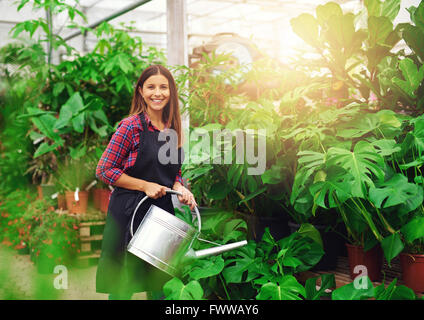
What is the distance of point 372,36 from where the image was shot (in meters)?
1.51

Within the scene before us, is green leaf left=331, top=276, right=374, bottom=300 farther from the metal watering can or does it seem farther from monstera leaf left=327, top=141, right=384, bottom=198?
the metal watering can

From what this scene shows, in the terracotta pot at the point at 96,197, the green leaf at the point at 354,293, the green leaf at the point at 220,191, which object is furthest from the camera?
the terracotta pot at the point at 96,197

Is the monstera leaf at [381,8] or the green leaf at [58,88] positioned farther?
the green leaf at [58,88]

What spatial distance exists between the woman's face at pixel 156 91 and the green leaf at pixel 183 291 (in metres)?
0.62

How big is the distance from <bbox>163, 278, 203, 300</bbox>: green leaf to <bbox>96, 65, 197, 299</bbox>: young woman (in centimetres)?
27

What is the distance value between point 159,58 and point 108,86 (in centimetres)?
61

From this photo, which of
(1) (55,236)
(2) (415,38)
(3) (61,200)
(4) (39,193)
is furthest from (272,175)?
(4) (39,193)

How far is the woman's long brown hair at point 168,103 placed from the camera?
158 cm

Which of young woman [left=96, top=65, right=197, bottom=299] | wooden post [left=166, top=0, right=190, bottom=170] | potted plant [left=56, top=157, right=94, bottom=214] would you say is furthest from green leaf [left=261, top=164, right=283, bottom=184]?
potted plant [left=56, top=157, right=94, bottom=214]

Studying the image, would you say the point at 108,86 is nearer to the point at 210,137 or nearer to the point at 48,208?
the point at 48,208

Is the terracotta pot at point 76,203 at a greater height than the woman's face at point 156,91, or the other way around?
the woman's face at point 156,91

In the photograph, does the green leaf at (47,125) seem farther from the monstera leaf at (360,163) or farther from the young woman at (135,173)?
the monstera leaf at (360,163)

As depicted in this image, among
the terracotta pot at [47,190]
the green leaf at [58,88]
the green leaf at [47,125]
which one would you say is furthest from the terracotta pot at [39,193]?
the green leaf at [58,88]

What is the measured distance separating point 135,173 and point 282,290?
0.66m
